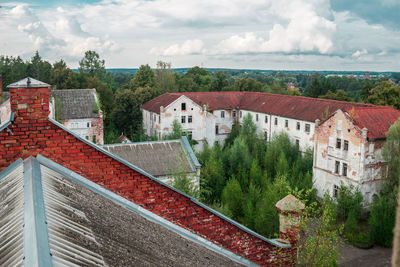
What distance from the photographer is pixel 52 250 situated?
365 cm

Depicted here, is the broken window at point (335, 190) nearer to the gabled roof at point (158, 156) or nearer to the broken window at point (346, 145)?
the broken window at point (346, 145)

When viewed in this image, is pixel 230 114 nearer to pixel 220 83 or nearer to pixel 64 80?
pixel 220 83

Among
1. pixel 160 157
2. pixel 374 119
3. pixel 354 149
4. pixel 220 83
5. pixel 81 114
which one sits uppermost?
pixel 220 83

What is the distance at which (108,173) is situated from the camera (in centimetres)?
751

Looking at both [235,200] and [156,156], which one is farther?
[235,200]

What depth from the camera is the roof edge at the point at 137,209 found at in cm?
685

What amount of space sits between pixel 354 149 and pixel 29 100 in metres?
22.9

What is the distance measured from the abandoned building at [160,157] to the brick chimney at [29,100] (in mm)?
13988

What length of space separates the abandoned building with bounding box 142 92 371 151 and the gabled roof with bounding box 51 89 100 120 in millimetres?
6937

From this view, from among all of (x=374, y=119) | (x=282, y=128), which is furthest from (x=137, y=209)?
(x=282, y=128)

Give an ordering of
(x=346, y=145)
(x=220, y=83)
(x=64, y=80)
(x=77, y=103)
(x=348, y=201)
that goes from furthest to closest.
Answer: (x=220, y=83) < (x=64, y=80) < (x=77, y=103) < (x=346, y=145) < (x=348, y=201)

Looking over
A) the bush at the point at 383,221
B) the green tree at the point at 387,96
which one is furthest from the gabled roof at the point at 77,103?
the green tree at the point at 387,96

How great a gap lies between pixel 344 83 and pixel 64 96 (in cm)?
10318

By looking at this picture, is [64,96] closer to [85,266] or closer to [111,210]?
[111,210]
